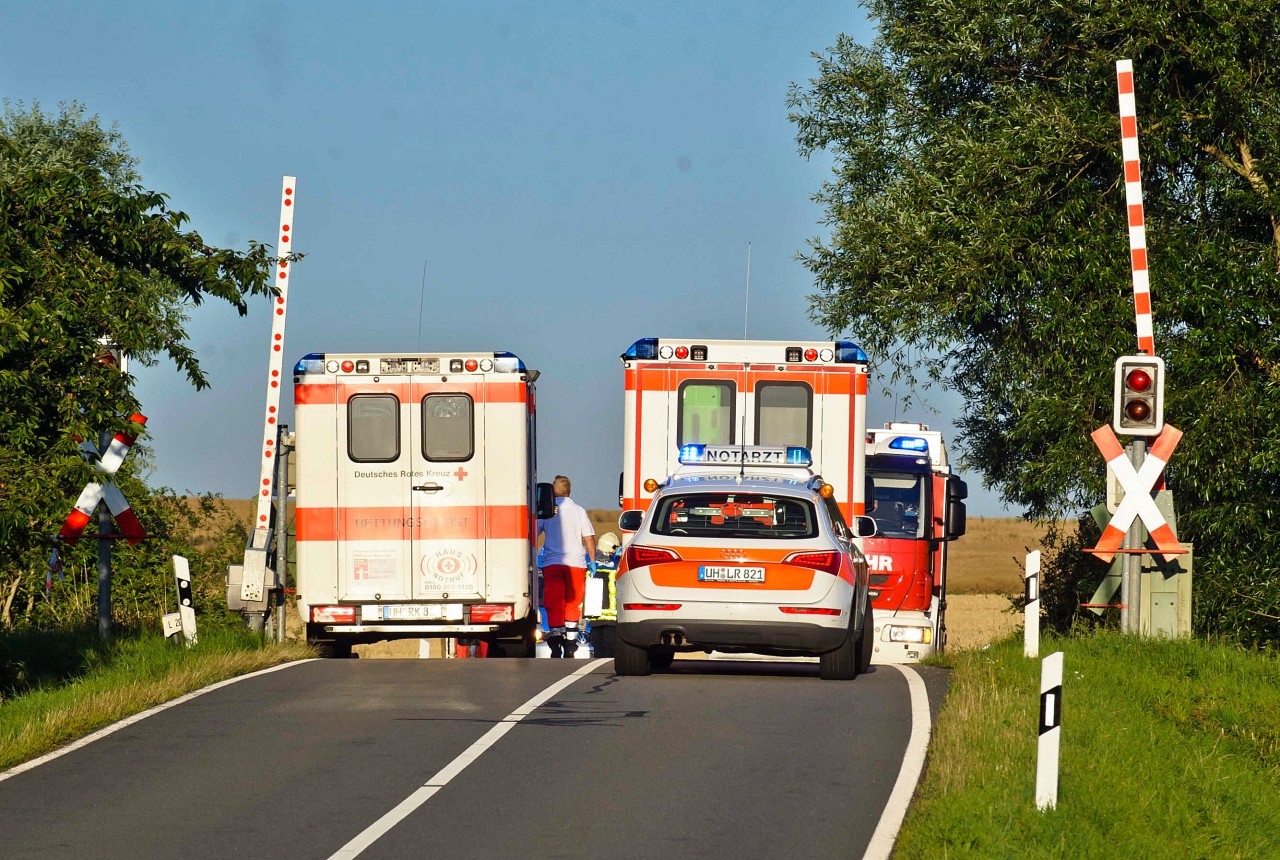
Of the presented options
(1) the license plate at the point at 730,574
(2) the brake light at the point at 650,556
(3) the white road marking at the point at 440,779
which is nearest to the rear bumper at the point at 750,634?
(1) the license plate at the point at 730,574

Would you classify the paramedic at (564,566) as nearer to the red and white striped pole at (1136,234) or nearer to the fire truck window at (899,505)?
the fire truck window at (899,505)

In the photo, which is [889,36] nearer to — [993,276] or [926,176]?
[926,176]

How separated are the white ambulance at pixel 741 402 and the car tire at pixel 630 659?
3321 mm

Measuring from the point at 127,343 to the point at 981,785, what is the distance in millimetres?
7822

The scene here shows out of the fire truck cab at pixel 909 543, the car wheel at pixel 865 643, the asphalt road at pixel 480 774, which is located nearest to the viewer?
the asphalt road at pixel 480 774

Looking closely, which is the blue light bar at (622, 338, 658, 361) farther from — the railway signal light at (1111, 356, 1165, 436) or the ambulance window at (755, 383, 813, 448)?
the railway signal light at (1111, 356, 1165, 436)

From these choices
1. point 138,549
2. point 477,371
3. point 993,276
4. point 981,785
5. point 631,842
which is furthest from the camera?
point 138,549

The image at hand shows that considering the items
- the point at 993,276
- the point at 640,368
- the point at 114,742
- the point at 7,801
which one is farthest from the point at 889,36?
the point at 7,801

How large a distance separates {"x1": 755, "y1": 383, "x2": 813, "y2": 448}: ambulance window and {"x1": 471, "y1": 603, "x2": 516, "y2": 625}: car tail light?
315 cm

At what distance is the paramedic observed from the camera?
74.4 feet

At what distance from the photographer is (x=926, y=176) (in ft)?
82.6

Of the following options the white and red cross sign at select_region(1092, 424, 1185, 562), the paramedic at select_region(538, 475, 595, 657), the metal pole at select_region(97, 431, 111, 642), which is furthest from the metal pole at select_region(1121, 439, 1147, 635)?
the metal pole at select_region(97, 431, 111, 642)

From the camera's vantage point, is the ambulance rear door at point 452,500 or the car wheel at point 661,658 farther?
the ambulance rear door at point 452,500

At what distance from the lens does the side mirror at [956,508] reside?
931 inches
